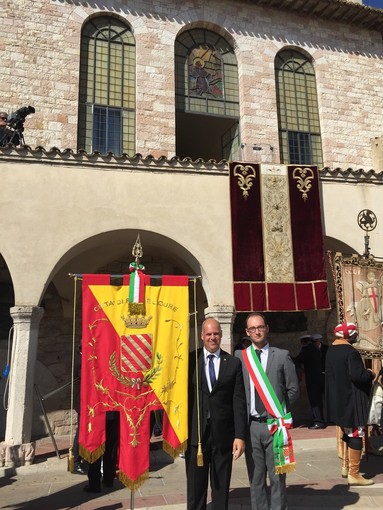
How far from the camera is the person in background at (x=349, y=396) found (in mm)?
5094

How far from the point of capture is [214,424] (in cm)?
382

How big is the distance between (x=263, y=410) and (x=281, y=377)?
33cm

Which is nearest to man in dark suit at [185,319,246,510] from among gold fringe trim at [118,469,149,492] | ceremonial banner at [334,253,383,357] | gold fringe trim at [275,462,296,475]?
gold fringe trim at [275,462,296,475]

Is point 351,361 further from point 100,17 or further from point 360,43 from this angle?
point 360,43

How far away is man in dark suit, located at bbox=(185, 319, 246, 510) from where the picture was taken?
148 inches

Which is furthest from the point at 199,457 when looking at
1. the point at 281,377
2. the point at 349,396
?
the point at 349,396

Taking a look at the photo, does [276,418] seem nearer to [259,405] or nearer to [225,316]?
[259,405]

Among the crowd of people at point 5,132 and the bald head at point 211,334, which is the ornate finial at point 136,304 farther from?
the crowd of people at point 5,132

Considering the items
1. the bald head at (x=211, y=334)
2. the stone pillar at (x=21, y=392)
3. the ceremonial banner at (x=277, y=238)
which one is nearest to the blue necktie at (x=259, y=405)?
the bald head at (x=211, y=334)

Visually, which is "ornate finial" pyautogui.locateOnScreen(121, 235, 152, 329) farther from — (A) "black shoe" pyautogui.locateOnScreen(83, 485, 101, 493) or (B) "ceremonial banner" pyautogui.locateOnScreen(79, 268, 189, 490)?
(A) "black shoe" pyautogui.locateOnScreen(83, 485, 101, 493)

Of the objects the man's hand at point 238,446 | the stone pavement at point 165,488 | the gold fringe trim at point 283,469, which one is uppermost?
the man's hand at point 238,446

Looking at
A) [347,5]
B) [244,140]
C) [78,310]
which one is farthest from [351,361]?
[347,5]

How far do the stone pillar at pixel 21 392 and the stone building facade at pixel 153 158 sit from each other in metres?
0.02

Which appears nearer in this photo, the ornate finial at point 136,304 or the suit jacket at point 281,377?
the suit jacket at point 281,377
